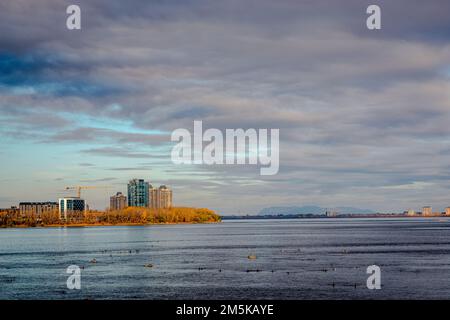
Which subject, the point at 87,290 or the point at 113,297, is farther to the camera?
the point at 87,290

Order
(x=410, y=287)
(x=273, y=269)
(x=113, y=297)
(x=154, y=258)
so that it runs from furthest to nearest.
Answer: (x=154, y=258)
(x=273, y=269)
(x=410, y=287)
(x=113, y=297)

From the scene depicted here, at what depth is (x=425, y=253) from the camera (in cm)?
15612

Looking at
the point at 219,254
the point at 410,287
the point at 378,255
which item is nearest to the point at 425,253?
the point at 378,255

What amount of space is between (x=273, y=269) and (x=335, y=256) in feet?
118

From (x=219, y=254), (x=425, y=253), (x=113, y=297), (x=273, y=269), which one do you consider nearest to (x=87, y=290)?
(x=113, y=297)

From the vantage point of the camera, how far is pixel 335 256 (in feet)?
490
